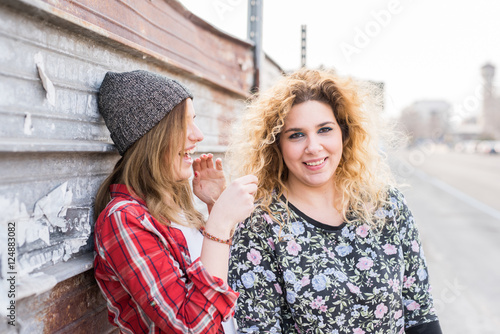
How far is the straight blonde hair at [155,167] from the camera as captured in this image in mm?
1685

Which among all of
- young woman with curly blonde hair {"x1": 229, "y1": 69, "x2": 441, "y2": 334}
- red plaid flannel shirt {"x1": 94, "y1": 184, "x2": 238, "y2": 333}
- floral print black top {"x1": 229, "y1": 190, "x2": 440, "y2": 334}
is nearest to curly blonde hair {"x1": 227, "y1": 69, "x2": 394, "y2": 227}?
young woman with curly blonde hair {"x1": 229, "y1": 69, "x2": 441, "y2": 334}

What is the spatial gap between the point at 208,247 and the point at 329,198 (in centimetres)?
93

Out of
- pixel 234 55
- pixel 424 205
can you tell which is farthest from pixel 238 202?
pixel 424 205

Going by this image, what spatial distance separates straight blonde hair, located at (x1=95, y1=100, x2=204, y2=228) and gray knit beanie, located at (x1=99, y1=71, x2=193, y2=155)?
0.04m

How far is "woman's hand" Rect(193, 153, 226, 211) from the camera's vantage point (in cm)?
236

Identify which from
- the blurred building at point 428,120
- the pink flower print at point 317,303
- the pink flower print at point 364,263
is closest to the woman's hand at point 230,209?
the pink flower print at point 317,303

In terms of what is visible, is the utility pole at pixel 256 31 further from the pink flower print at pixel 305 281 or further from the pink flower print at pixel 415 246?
the pink flower print at pixel 305 281

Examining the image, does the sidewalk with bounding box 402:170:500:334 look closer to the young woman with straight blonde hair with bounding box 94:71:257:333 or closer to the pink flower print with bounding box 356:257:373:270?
the pink flower print with bounding box 356:257:373:270

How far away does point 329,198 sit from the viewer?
7.43ft

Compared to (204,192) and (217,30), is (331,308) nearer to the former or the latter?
(204,192)

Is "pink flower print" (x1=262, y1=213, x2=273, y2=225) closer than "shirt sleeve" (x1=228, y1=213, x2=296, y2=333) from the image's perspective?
No

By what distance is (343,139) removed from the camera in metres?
2.42

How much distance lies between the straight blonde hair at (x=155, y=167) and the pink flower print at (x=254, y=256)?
1.32 feet

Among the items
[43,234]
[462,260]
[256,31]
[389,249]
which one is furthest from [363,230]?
[462,260]
